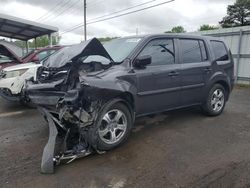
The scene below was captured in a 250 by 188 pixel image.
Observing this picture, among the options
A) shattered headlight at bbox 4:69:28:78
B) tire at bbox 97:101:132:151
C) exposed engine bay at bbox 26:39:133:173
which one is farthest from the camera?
shattered headlight at bbox 4:69:28:78

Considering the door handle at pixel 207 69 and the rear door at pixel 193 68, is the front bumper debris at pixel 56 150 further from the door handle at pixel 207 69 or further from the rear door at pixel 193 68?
the door handle at pixel 207 69

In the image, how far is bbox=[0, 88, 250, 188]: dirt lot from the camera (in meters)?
3.11

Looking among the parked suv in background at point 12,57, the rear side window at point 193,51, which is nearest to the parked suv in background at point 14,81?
the parked suv in background at point 12,57

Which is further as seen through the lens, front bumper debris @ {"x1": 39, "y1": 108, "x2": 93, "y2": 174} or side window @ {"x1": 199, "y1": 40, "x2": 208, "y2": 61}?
side window @ {"x1": 199, "y1": 40, "x2": 208, "y2": 61}

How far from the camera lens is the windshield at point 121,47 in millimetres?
4465

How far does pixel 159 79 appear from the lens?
4.59 m

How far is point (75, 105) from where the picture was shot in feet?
11.8

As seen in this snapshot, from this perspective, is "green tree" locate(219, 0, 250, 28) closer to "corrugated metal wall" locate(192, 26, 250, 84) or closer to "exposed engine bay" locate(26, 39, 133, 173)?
"corrugated metal wall" locate(192, 26, 250, 84)

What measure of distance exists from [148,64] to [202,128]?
1.76 m

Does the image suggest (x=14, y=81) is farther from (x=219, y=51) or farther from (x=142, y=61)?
(x=219, y=51)

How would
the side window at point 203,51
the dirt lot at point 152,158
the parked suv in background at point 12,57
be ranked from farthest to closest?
1. the parked suv in background at point 12,57
2. the side window at point 203,51
3. the dirt lot at point 152,158

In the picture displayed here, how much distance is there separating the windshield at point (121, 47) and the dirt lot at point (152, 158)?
4.70 feet

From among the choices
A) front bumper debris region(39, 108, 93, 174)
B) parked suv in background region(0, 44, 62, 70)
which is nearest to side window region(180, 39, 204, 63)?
front bumper debris region(39, 108, 93, 174)

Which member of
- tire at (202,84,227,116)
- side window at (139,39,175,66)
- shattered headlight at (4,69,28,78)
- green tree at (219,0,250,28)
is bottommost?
tire at (202,84,227,116)
